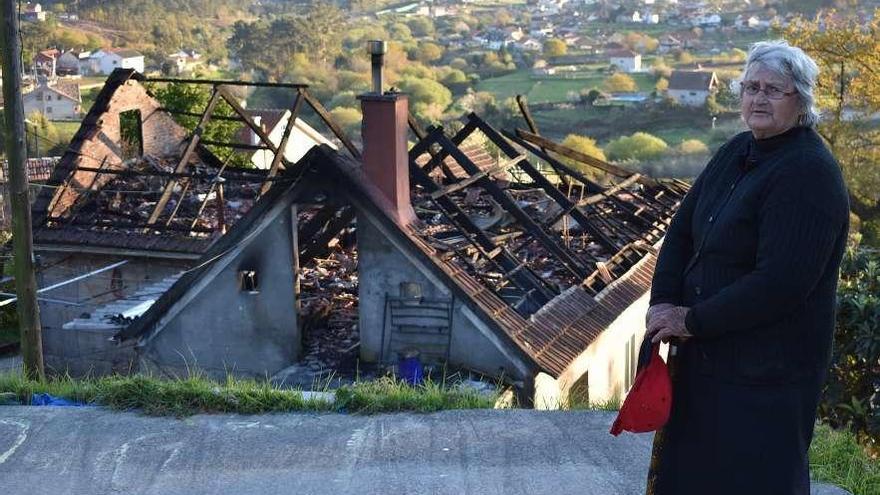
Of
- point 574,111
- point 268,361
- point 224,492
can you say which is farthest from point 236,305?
point 574,111

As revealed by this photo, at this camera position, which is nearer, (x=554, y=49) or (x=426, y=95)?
(x=426, y=95)

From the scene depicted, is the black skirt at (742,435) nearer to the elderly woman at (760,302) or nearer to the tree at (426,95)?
the elderly woman at (760,302)

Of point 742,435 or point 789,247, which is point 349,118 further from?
point 789,247

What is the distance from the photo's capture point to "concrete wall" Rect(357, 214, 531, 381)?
38.5 feet

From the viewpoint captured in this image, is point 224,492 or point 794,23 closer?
point 224,492

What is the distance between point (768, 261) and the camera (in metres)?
3.34

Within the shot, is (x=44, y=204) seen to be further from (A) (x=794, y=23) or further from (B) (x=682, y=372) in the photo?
(A) (x=794, y=23)

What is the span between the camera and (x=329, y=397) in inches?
236

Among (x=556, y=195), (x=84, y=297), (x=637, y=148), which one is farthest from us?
(x=637, y=148)

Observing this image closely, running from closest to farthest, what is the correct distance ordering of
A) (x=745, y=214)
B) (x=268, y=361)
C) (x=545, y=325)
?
(x=745, y=214)
(x=545, y=325)
(x=268, y=361)

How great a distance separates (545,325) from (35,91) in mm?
57056

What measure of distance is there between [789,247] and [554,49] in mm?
99307

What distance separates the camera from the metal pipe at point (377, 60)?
12953 mm

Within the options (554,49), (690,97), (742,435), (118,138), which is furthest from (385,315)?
(554,49)
